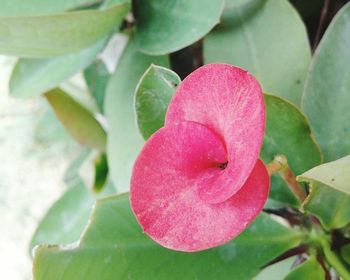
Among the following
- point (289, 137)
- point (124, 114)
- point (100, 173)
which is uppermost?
point (289, 137)

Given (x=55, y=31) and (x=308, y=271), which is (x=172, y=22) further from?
(x=308, y=271)

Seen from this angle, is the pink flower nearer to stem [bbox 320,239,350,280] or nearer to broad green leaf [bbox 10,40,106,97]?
stem [bbox 320,239,350,280]

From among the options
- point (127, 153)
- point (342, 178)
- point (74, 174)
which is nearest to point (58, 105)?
point (127, 153)

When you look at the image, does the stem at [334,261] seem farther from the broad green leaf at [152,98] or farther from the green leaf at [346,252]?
the broad green leaf at [152,98]

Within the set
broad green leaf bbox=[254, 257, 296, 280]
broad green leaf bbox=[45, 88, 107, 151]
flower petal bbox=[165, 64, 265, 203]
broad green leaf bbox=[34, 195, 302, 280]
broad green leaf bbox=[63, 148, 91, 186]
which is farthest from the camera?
broad green leaf bbox=[63, 148, 91, 186]

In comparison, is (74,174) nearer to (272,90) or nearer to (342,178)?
(272,90)

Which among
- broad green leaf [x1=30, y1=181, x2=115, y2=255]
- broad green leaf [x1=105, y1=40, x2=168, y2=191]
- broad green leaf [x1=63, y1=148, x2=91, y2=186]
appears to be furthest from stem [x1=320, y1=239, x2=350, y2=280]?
broad green leaf [x1=63, y1=148, x2=91, y2=186]

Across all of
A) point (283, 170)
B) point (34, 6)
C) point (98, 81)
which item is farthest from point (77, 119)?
point (283, 170)

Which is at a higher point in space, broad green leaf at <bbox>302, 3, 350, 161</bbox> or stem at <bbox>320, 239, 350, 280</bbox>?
broad green leaf at <bbox>302, 3, 350, 161</bbox>
